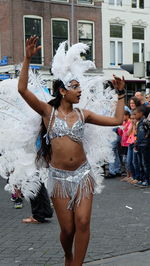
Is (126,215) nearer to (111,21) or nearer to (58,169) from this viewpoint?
(58,169)

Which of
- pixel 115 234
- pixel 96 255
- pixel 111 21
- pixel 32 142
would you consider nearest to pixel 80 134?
pixel 32 142

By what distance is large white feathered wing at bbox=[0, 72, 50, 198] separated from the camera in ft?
13.7

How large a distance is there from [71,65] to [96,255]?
211 centimetres

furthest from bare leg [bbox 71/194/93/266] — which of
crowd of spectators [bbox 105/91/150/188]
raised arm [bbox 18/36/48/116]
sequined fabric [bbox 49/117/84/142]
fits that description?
crowd of spectators [bbox 105/91/150/188]

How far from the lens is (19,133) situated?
4.19 m

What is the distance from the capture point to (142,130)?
29.7 feet

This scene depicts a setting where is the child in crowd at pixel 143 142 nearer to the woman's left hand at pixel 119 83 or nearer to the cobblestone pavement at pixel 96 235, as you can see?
the cobblestone pavement at pixel 96 235

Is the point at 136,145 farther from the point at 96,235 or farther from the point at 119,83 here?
the point at 119,83

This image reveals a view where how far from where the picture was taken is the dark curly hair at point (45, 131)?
3947mm

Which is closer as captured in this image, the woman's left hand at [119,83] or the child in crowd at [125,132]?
the woman's left hand at [119,83]

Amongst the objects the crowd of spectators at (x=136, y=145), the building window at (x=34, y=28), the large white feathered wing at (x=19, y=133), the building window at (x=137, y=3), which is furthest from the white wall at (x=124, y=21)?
the large white feathered wing at (x=19, y=133)


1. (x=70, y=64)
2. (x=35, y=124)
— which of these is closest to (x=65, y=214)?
(x=35, y=124)

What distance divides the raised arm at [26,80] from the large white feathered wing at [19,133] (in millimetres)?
326

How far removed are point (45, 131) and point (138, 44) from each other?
25402 mm
